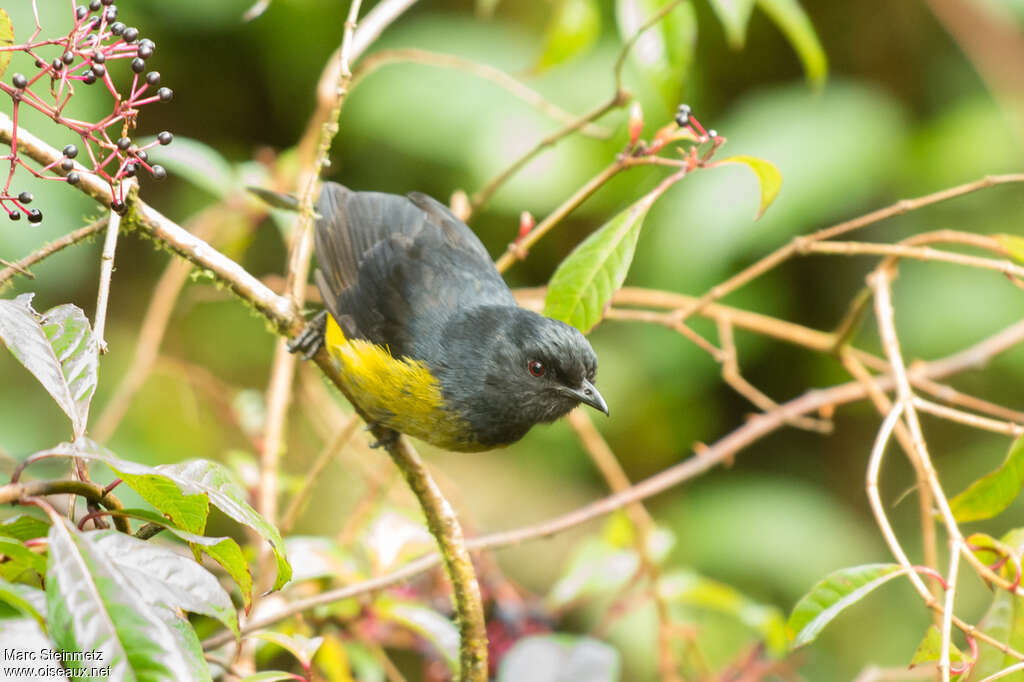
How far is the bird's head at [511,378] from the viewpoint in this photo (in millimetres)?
2752

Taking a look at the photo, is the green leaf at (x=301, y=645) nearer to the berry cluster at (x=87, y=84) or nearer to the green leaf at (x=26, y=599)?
the green leaf at (x=26, y=599)

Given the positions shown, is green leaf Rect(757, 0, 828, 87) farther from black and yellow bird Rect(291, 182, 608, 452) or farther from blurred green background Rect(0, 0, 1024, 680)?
blurred green background Rect(0, 0, 1024, 680)

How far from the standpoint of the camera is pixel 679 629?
2904mm

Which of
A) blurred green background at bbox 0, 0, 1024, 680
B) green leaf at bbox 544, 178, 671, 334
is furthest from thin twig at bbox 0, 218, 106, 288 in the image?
blurred green background at bbox 0, 0, 1024, 680

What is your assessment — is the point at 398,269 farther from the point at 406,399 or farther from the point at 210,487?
the point at 210,487

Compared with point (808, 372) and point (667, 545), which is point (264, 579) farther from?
point (808, 372)

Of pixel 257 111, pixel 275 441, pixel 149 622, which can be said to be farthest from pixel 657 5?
pixel 257 111

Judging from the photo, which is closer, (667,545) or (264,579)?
(264,579)

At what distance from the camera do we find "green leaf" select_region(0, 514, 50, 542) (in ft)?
4.46

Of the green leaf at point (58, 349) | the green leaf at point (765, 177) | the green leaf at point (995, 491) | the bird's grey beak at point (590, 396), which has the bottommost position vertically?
the green leaf at point (995, 491)

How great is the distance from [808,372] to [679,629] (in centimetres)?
335

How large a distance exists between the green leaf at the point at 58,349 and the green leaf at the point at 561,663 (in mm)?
1216

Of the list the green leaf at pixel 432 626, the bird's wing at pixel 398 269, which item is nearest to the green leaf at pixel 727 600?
the green leaf at pixel 432 626

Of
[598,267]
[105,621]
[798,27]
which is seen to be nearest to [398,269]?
[598,267]
